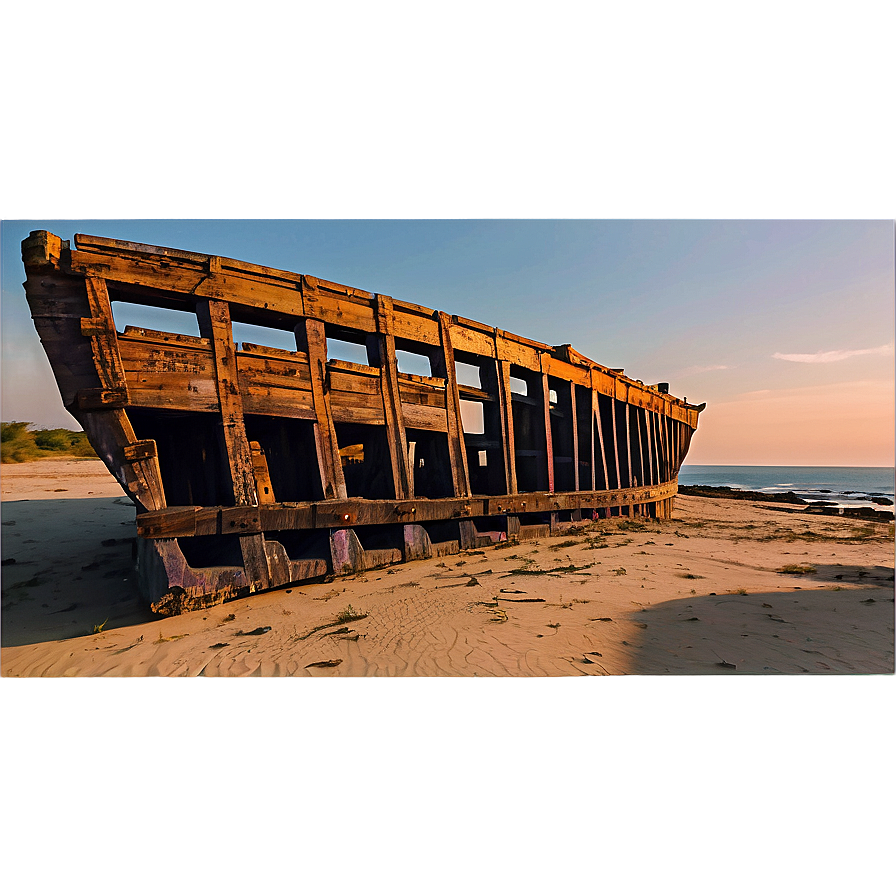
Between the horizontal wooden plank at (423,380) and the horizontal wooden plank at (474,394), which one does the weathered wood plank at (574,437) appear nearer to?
the horizontal wooden plank at (474,394)

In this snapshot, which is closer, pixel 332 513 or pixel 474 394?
pixel 332 513

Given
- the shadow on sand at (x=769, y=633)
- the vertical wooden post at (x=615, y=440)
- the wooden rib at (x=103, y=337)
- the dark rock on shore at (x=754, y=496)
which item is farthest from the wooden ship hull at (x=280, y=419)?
the dark rock on shore at (x=754, y=496)

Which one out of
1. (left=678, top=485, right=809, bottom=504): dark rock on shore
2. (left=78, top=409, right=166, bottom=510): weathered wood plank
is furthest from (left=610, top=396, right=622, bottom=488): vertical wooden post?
(left=678, top=485, right=809, bottom=504): dark rock on shore

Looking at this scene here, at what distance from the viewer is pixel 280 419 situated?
6.98m

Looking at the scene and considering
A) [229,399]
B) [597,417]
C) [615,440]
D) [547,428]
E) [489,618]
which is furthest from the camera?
[615,440]

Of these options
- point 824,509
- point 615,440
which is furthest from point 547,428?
point 824,509

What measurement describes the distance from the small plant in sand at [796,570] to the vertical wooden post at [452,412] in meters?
4.41

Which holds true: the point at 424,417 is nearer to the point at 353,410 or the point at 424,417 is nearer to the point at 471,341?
the point at 353,410

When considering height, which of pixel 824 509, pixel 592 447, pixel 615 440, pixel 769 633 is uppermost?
pixel 615 440

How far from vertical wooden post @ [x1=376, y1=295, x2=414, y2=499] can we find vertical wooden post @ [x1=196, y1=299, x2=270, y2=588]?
198 centimetres

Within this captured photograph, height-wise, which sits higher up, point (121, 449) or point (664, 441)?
point (121, 449)

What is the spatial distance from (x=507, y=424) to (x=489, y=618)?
15.4 ft

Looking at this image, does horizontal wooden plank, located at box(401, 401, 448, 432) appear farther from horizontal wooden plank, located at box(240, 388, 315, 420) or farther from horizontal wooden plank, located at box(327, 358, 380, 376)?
horizontal wooden plank, located at box(240, 388, 315, 420)

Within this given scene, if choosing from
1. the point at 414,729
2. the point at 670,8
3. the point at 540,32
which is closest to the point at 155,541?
the point at 414,729
